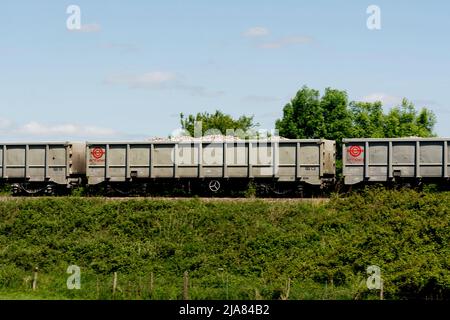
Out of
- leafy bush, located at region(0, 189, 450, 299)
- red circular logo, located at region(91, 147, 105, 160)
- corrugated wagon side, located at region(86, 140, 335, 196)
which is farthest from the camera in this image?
red circular logo, located at region(91, 147, 105, 160)

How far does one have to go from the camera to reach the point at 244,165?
30.9m

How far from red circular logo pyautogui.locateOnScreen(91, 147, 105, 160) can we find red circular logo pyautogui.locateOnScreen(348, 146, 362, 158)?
1147 cm

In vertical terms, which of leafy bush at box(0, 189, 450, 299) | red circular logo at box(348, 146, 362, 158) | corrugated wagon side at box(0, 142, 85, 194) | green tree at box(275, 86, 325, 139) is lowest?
leafy bush at box(0, 189, 450, 299)

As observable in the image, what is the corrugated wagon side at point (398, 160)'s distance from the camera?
29859 millimetres

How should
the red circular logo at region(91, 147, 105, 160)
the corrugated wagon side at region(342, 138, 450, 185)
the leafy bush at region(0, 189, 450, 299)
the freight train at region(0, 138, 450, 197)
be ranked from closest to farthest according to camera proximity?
the leafy bush at region(0, 189, 450, 299) < the corrugated wagon side at region(342, 138, 450, 185) < the freight train at region(0, 138, 450, 197) < the red circular logo at region(91, 147, 105, 160)

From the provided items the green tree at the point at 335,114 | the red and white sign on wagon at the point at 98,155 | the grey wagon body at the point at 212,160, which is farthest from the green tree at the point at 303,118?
the red and white sign on wagon at the point at 98,155

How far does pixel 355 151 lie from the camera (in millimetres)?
30344

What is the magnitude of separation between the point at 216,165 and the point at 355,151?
6.23 metres

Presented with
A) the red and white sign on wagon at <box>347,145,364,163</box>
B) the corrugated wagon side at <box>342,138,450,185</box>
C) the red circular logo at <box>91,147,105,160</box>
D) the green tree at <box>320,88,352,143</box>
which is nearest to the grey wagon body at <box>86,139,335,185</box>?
the red circular logo at <box>91,147,105,160</box>

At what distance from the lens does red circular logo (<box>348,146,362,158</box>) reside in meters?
30.3

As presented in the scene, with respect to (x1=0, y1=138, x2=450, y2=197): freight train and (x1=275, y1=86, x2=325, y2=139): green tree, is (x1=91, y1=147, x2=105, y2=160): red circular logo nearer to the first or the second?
(x1=0, y1=138, x2=450, y2=197): freight train

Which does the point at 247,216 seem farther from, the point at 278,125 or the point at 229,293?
the point at 278,125
